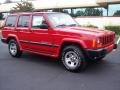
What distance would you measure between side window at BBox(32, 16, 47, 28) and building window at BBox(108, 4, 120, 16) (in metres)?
16.9

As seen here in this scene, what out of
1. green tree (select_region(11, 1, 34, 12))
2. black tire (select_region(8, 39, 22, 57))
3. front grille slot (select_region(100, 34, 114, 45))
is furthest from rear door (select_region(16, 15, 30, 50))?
green tree (select_region(11, 1, 34, 12))

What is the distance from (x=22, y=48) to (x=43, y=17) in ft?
5.71

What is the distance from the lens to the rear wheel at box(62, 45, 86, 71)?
712 cm

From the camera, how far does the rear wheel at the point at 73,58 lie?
7121 mm

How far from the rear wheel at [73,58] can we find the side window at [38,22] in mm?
1315

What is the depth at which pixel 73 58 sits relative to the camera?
24.1ft

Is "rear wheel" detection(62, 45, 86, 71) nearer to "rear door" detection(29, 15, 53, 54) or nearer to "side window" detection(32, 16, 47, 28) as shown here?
"rear door" detection(29, 15, 53, 54)

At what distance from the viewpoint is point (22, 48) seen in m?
9.23

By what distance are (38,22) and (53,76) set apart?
7.56 feet

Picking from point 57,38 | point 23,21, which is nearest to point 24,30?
point 23,21

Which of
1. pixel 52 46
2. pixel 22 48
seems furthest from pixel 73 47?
pixel 22 48

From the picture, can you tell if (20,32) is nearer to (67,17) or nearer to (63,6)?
(67,17)

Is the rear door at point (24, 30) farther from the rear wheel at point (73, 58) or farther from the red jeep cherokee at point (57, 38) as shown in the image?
the rear wheel at point (73, 58)

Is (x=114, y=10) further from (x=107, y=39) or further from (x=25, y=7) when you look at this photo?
(x=107, y=39)
